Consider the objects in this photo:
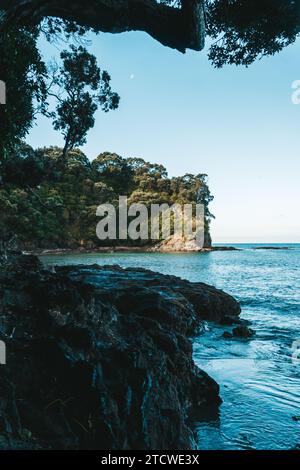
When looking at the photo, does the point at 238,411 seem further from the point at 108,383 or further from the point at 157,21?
the point at 157,21

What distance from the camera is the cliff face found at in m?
4.04

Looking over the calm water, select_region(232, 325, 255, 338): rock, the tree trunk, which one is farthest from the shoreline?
the tree trunk

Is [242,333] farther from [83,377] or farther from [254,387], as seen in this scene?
[83,377]

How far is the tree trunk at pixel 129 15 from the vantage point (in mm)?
6500

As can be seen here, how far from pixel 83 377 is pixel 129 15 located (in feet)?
22.9

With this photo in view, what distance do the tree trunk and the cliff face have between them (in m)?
5.45

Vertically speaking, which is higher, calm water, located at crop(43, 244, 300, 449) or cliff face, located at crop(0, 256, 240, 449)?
cliff face, located at crop(0, 256, 240, 449)

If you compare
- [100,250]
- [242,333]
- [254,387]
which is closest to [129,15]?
[254,387]

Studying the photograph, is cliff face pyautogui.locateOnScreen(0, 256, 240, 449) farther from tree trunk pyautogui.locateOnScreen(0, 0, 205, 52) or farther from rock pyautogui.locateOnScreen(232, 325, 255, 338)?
rock pyautogui.locateOnScreen(232, 325, 255, 338)

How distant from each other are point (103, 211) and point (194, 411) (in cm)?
8684

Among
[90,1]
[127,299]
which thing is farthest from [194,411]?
[90,1]

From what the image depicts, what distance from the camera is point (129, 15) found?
6.79 meters

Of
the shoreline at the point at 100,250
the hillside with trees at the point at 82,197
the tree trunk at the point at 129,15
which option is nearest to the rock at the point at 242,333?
the tree trunk at the point at 129,15

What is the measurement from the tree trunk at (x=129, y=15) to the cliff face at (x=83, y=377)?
545 centimetres
